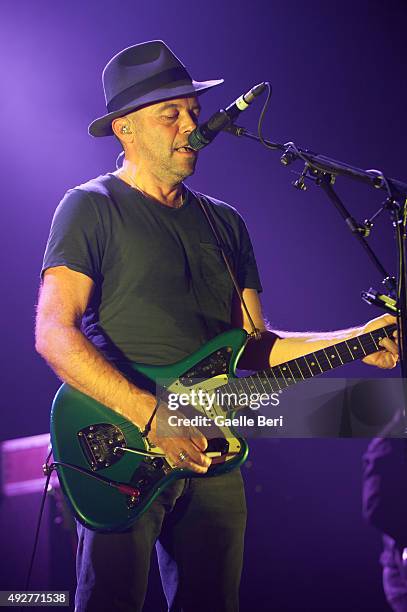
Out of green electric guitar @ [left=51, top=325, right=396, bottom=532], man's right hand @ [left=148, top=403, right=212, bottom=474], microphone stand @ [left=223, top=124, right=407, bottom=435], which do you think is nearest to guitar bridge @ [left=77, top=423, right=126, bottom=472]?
green electric guitar @ [left=51, top=325, right=396, bottom=532]

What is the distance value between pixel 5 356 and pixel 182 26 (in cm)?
226

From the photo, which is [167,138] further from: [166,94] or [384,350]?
[384,350]

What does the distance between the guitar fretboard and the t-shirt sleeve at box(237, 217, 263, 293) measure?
1.52 feet

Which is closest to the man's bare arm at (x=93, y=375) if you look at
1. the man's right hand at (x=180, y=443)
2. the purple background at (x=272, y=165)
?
the man's right hand at (x=180, y=443)

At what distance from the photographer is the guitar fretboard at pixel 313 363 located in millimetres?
2680

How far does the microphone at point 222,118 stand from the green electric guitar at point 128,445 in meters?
0.68

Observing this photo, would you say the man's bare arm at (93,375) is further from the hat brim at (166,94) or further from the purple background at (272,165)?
the purple background at (272,165)

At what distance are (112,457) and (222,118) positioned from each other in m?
1.15

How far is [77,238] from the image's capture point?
8.51ft

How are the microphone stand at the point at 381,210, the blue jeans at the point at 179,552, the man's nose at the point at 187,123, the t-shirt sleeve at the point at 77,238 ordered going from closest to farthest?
1. the microphone stand at the point at 381,210
2. the blue jeans at the point at 179,552
3. the t-shirt sleeve at the point at 77,238
4. the man's nose at the point at 187,123

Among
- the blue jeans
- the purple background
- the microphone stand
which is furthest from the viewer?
the purple background

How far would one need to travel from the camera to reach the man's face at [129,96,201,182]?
2.90 m

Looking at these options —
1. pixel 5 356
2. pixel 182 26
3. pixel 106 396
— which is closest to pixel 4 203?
pixel 5 356

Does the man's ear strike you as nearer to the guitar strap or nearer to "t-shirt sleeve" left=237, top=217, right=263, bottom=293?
the guitar strap
